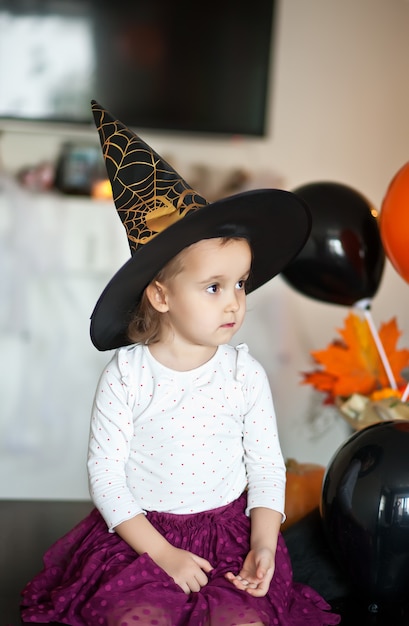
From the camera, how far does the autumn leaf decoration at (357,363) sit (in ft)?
5.98

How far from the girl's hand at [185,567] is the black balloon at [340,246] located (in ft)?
2.46

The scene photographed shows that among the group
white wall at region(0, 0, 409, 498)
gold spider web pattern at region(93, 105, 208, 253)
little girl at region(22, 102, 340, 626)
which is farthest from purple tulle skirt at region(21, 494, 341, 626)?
white wall at region(0, 0, 409, 498)

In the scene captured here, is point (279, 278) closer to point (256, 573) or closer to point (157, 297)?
point (157, 297)

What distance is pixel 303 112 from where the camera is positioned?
285 centimetres

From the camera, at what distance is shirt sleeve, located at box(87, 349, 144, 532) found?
109 centimetres

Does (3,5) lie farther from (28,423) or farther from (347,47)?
(28,423)

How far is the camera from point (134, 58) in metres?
2.71

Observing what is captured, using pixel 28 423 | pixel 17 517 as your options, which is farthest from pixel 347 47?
pixel 17 517

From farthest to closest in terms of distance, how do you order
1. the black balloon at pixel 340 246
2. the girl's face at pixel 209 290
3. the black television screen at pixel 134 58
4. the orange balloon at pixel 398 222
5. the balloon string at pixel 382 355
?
the black television screen at pixel 134 58 → the balloon string at pixel 382 355 → the black balloon at pixel 340 246 → the orange balloon at pixel 398 222 → the girl's face at pixel 209 290

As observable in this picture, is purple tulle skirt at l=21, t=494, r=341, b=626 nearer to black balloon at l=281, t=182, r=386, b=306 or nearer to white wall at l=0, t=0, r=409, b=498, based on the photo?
black balloon at l=281, t=182, r=386, b=306

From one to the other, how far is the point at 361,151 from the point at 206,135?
56 cm

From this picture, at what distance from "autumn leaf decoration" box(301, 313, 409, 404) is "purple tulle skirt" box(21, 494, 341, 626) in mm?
699

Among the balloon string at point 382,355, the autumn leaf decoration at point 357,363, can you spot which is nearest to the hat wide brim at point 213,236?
the balloon string at point 382,355

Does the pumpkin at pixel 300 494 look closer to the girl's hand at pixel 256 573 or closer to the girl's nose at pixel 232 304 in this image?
the girl's hand at pixel 256 573
